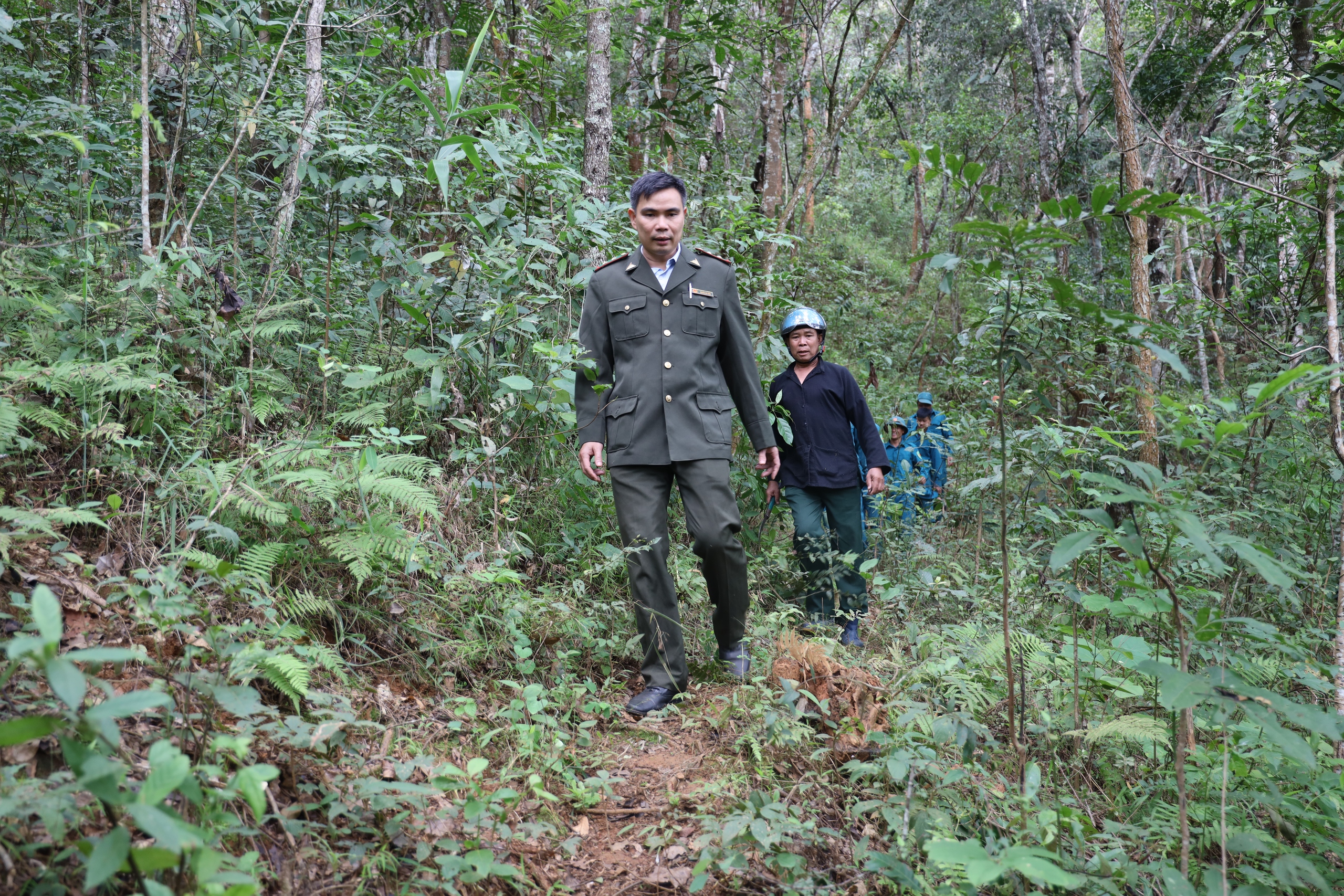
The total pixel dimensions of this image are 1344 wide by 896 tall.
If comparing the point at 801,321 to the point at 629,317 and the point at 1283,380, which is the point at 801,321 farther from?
the point at 1283,380

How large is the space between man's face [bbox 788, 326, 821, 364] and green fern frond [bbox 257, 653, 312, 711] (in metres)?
3.79

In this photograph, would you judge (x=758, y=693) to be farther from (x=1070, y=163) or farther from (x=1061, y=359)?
(x=1070, y=163)

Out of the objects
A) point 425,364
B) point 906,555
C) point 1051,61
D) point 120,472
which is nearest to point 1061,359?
point 906,555

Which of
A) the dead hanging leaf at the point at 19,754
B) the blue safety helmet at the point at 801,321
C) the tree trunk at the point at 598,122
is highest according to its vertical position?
the tree trunk at the point at 598,122

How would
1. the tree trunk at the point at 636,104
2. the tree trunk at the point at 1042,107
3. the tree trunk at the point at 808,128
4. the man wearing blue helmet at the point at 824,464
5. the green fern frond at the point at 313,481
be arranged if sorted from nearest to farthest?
the green fern frond at the point at 313,481
the man wearing blue helmet at the point at 824,464
the tree trunk at the point at 636,104
the tree trunk at the point at 808,128
the tree trunk at the point at 1042,107

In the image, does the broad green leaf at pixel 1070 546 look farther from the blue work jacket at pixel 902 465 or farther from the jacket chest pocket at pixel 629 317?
the blue work jacket at pixel 902 465

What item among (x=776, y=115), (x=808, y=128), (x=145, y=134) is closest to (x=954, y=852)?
(x=145, y=134)

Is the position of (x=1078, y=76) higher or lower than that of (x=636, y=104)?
higher

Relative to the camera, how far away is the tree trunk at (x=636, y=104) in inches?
313

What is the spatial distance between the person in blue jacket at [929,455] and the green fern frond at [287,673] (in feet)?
18.5

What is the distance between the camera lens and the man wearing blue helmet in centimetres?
501

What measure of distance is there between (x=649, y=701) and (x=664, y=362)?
1.61 meters

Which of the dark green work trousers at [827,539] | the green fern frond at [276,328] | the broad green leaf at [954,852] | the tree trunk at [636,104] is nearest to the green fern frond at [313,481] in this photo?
the green fern frond at [276,328]

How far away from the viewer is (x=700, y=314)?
4012 millimetres
